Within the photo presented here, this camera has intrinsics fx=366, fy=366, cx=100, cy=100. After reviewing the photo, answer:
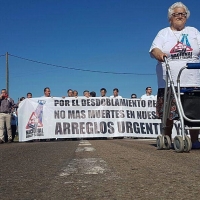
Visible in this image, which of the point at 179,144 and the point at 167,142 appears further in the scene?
the point at 167,142

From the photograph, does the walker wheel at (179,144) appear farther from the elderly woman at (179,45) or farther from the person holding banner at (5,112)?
the person holding banner at (5,112)

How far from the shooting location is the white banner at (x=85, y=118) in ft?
41.1

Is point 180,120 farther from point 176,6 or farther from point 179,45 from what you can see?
point 176,6

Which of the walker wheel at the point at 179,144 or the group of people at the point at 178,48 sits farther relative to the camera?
the group of people at the point at 178,48

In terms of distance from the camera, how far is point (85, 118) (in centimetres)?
1277

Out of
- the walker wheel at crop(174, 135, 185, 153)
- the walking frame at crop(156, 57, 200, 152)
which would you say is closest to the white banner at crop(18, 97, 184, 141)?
the walking frame at crop(156, 57, 200, 152)

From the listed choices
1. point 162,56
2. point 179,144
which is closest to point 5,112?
point 162,56

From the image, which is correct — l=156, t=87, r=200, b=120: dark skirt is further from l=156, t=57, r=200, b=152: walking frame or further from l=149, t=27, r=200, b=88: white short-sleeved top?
l=149, t=27, r=200, b=88: white short-sleeved top

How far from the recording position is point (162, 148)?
482 cm

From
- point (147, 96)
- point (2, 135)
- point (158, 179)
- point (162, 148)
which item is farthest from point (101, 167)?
point (147, 96)

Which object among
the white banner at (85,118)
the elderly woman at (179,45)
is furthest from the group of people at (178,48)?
the white banner at (85,118)

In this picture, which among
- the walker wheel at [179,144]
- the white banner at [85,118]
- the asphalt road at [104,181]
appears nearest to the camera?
the asphalt road at [104,181]

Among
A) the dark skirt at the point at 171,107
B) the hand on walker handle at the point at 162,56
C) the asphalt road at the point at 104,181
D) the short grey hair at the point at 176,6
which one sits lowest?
the asphalt road at the point at 104,181

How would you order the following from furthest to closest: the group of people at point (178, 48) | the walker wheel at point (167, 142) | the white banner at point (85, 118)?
the white banner at point (85, 118) → the group of people at point (178, 48) → the walker wheel at point (167, 142)
